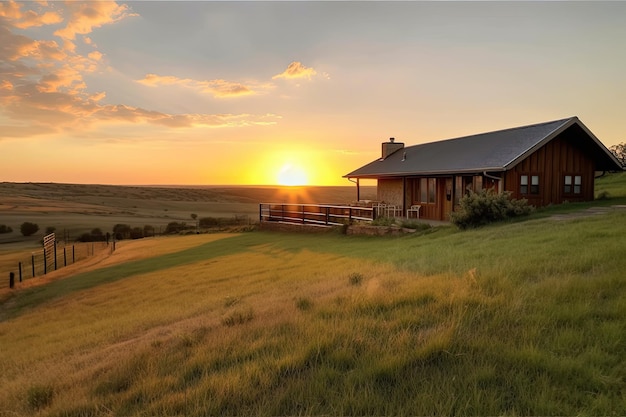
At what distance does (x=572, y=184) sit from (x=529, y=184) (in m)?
2.94

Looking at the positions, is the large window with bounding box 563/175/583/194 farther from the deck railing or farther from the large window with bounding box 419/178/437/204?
the deck railing

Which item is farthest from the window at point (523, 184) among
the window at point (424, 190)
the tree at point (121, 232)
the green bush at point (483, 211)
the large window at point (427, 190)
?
the tree at point (121, 232)

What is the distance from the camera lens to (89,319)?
1017 centimetres

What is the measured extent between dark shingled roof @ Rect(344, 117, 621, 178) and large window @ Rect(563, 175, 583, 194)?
1.60m

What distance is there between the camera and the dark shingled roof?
19016mm

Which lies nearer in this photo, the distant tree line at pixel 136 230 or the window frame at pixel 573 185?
the window frame at pixel 573 185

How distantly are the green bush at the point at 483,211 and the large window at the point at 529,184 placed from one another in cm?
387

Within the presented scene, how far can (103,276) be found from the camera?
16734 millimetres

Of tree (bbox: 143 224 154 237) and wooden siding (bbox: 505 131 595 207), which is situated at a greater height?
wooden siding (bbox: 505 131 595 207)

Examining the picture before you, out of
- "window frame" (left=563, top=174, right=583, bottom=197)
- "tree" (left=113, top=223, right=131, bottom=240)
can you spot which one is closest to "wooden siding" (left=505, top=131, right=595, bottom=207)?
"window frame" (left=563, top=174, right=583, bottom=197)

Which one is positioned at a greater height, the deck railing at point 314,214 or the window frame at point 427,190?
the window frame at point 427,190

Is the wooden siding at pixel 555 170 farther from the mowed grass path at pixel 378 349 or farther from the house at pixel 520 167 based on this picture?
the mowed grass path at pixel 378 349

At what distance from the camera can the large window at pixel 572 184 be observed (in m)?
20.8

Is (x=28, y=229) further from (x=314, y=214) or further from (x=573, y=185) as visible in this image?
(x=573, y=185)
